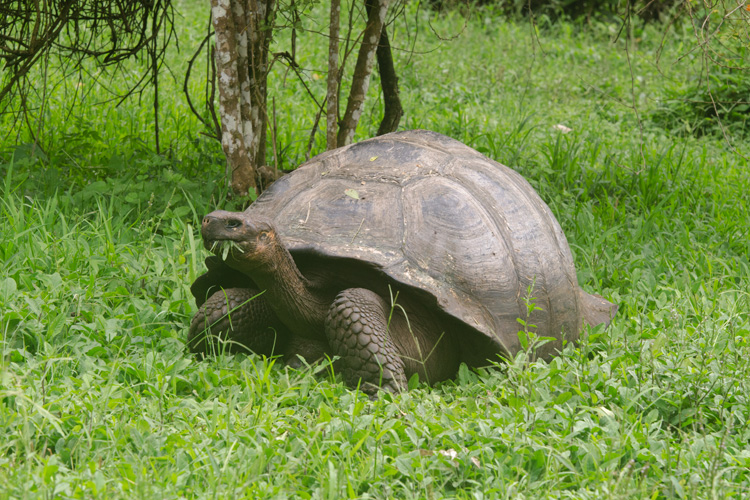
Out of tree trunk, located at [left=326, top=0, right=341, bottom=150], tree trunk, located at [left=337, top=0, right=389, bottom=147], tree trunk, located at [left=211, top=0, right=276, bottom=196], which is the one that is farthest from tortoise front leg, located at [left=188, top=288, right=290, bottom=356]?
tree trunk, located at [left=337, top=0, right=389, bottom=147]

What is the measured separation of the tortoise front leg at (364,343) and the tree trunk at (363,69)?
5.91 feet

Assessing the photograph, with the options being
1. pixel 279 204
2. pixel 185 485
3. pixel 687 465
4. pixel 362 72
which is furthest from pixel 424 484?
pixel 362 72

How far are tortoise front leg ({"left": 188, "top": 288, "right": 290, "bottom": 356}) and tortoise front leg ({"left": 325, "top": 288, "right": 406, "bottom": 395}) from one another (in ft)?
0.96

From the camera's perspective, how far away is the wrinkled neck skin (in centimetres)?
275

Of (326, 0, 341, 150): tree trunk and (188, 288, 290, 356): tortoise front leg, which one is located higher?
(326, 0, 341, 150): tree trunk

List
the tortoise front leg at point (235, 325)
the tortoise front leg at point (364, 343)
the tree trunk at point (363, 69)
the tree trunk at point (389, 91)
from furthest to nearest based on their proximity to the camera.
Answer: the tree trunk at point (389, 91), the tree trunk at point (363, 69), the tortoise front leg at point (235, 325), the tortoise front leg at point (364, 343)

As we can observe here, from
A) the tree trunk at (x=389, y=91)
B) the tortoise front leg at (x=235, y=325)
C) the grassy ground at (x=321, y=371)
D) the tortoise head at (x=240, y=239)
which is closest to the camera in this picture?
the grassy ground at (x=321, y=371)

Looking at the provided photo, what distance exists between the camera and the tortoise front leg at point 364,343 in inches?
107

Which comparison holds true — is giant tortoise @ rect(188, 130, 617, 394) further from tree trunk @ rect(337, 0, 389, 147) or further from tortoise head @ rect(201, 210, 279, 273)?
tree trunk @ rect(337, 0, 389, 147)

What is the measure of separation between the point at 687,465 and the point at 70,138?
414cm

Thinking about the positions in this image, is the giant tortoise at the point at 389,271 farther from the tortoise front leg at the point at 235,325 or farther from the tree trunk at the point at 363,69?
the tree trunk at the point at 363,69

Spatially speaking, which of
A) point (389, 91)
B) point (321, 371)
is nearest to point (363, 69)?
point (389, 91)

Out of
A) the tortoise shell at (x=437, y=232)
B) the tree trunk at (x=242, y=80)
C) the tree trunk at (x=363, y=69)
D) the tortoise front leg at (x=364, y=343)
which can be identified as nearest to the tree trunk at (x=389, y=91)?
the tree trunk at (x=363, y=69)

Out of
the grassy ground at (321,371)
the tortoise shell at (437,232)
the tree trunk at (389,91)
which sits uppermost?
the tree trunk at (389,91)
